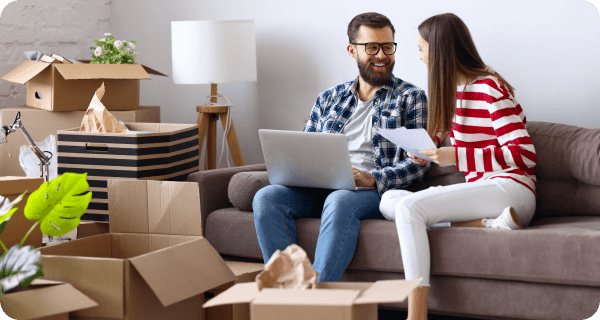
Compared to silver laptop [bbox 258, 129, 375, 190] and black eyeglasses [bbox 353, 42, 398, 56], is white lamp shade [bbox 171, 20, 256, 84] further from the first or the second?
silver laptop [bbox 258, 129, 375, 190]

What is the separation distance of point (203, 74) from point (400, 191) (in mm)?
1267

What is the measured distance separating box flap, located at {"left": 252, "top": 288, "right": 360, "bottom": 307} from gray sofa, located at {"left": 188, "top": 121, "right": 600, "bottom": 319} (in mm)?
851

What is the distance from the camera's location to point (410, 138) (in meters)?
1.90

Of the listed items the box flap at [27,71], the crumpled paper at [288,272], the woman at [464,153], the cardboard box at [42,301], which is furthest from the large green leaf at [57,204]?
the box flap at [27,71]

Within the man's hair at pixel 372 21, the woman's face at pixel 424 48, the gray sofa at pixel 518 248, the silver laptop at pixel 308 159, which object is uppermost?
the man's hair at pixel 372 21

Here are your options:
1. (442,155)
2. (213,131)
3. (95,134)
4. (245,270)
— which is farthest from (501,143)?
(213,131)

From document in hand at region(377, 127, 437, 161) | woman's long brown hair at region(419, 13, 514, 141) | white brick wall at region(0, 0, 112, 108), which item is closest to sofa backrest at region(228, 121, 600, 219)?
woman's long brown hair at region(419, 13, 514, 141)

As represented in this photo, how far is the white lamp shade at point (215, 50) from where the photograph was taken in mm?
2891

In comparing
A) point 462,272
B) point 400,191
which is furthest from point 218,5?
point 462,272

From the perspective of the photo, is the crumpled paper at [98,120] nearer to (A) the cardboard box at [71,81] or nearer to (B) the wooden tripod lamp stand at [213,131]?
(A) the cardboard box at [71,81]

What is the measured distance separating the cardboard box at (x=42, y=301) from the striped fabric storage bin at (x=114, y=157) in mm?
876

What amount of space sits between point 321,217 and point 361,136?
42 centimetres

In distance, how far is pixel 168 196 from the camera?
1.69 metres

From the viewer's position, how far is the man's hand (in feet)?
7.04
